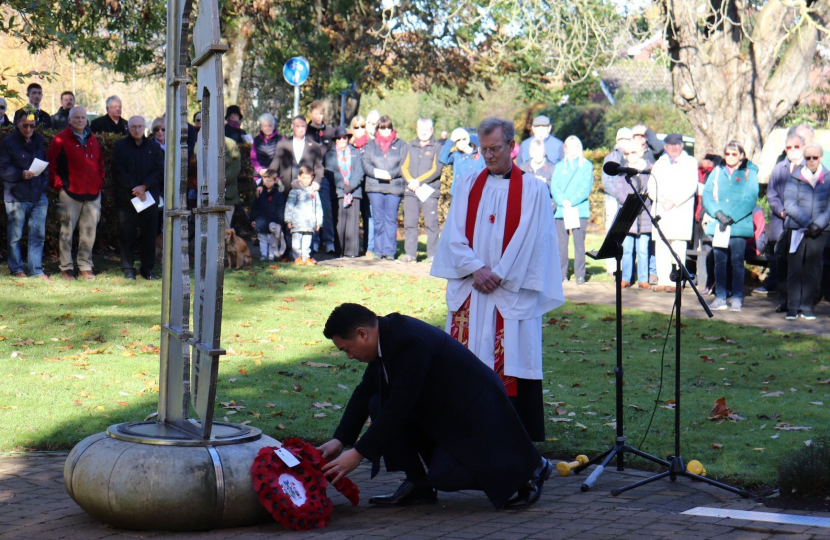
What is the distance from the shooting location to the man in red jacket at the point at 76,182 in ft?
46.6

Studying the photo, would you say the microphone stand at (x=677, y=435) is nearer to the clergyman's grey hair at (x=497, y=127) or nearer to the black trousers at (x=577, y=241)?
the clergyman's grey hair at (x=497, y=127)

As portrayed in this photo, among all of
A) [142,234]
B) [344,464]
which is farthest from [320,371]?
[142,234]

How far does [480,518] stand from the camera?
5809mm

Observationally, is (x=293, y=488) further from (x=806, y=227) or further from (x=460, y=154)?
(x=460, y=154)

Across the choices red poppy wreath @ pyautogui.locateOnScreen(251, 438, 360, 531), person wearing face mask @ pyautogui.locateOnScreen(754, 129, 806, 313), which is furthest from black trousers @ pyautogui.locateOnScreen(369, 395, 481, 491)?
person wearing face mask @ pyautogui.locateOnScreen(754, 129, 806, 313)

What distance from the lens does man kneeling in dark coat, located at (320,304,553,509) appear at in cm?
568

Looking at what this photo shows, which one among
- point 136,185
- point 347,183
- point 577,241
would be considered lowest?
point 577,241

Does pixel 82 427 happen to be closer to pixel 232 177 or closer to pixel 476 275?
pixel 476 275

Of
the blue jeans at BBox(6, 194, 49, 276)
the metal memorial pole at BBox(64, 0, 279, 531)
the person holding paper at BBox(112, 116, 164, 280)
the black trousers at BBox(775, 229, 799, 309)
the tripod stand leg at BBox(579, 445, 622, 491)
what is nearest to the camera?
the metal memorial pole at BBox(64, 0, 279, 531)

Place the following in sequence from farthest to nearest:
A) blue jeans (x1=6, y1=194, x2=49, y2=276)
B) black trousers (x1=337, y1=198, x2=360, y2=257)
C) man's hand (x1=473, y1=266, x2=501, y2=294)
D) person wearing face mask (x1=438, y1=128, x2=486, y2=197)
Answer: black trousers (x1=337, y1=198, x2=360, y2=257), person wearing face mask (x1=438, y1=128, x2=486, y2=197), blue jeans (x1=6, y1=194, x2=49, y2=276), man's hand (x1=473, y1=266, x2=501, y2=294)

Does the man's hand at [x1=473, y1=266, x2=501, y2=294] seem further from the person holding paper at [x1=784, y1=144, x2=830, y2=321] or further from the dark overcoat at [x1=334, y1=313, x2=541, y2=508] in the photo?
the person holding paper at [x1=784, y1=144, x2=830, y2=321]

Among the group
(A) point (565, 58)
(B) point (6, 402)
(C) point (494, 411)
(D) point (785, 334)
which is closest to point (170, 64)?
(C) point (494, 411)

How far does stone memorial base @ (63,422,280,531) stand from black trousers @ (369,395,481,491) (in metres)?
0.84

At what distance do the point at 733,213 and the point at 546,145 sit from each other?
407cm
